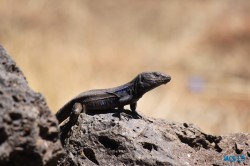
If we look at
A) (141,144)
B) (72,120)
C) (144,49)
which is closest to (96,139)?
(141,144)

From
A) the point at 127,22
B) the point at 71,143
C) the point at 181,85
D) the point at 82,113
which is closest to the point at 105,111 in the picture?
the point at 82,113

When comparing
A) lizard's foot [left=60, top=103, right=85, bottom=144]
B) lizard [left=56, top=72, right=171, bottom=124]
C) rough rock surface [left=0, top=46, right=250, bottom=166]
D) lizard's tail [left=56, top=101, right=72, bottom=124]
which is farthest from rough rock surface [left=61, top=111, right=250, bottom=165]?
lizard's tail [left=56, top=101, right=72, bottom=124]

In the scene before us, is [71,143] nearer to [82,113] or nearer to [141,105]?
[82,113]

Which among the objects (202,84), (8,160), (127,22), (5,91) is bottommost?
(202,84)

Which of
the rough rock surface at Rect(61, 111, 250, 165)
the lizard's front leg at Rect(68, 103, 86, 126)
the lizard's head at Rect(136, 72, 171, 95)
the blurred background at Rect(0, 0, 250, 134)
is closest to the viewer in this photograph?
the rough rock surface at Rect(61, 111, 250, 165)

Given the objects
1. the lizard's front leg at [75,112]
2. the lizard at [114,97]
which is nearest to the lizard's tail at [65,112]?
the lizard at [114,97]

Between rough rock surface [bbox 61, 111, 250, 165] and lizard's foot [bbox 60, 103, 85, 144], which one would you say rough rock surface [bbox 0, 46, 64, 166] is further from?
lizard's foot [bbox 60, 103, 85, 144]
